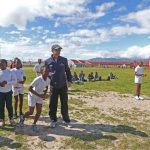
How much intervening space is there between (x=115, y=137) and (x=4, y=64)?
12.1 ft

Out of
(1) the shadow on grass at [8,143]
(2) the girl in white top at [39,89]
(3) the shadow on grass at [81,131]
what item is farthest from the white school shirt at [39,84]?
(1) the shadow on grass at [8,143]

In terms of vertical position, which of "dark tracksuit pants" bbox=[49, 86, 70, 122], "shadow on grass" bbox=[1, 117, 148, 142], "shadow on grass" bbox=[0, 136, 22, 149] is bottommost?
"shadow on grass" bbox=[0, 136, 22, 149]

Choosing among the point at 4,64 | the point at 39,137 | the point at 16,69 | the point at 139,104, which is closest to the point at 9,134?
the point at 39,137

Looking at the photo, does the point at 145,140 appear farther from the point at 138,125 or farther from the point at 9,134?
the point at 9,134

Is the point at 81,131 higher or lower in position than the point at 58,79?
lower

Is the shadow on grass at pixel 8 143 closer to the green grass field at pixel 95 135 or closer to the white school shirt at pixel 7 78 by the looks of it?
the green grass field at pixel 95 135

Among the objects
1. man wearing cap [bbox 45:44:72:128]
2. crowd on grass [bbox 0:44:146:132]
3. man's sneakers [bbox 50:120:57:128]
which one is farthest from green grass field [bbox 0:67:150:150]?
man wearing cap [bbox 45:44:72:128]

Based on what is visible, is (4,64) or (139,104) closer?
(4,64)

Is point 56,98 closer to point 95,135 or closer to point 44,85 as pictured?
point 44,85

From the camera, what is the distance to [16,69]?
11.6 m

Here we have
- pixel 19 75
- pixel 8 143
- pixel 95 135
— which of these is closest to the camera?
pixel 8 143

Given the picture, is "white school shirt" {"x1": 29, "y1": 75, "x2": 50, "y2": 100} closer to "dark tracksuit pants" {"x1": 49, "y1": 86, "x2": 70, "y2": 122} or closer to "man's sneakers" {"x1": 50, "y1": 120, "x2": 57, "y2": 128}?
"dark tracksuit pants" {"x1": 49, "y1": 86, "x2": 70, "y2": 122}

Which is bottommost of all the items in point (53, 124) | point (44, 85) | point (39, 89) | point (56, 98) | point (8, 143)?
point (8, 143)

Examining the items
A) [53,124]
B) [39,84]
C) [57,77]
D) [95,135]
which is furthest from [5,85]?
[95,135]
